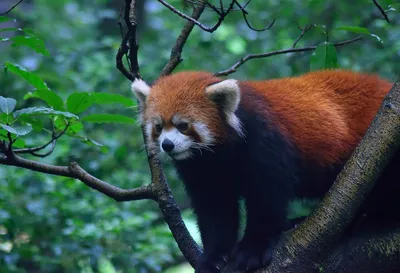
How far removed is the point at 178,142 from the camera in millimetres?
3072

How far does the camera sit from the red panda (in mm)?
3006

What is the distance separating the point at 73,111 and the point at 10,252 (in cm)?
169

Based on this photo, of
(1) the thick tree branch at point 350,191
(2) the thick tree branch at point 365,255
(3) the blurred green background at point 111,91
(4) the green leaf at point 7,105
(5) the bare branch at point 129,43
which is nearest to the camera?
(1) the thick tree branch at point 350,191

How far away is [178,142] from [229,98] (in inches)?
15.0

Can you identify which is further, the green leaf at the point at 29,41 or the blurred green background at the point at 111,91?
the blurred green background at the point at 111,91

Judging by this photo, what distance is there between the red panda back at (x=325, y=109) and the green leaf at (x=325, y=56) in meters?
0.24

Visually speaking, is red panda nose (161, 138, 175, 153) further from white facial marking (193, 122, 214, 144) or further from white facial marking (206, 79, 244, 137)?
white facial marking (206, 79, 244, 137)

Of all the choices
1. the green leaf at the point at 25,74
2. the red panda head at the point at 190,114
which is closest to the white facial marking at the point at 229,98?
the red panda head at the point at 190,114

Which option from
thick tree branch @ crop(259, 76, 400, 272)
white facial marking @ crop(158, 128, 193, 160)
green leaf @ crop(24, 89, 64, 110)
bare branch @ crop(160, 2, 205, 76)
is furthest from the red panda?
green leaf @ crop(24, 89, 64, 110)

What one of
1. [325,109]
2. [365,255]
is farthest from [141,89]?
[365,255]

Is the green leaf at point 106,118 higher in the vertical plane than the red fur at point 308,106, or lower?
lower

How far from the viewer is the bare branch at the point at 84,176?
285 cm

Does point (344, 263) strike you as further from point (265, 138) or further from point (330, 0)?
point (330, 0)

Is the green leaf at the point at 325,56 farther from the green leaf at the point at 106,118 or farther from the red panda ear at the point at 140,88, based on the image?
the green leaf at the point at 106,118
